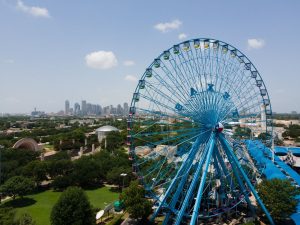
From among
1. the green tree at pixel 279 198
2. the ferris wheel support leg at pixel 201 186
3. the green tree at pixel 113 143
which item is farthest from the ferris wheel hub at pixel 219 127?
the green tree at pixel 113 143

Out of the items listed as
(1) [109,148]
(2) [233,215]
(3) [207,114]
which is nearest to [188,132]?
(3) [207,114]

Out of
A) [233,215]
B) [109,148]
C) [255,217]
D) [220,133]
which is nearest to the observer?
[220,133]

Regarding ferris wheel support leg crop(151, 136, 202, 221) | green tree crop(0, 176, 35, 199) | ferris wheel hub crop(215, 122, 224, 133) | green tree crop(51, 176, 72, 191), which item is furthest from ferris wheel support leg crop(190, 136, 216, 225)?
green tree crop(51, 176, 72, 191)

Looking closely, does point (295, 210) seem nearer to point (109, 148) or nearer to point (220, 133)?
point (220, 133)

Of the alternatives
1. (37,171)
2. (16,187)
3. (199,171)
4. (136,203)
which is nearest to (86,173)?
(37,171)

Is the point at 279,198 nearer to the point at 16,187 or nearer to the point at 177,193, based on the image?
the point at 177,193
